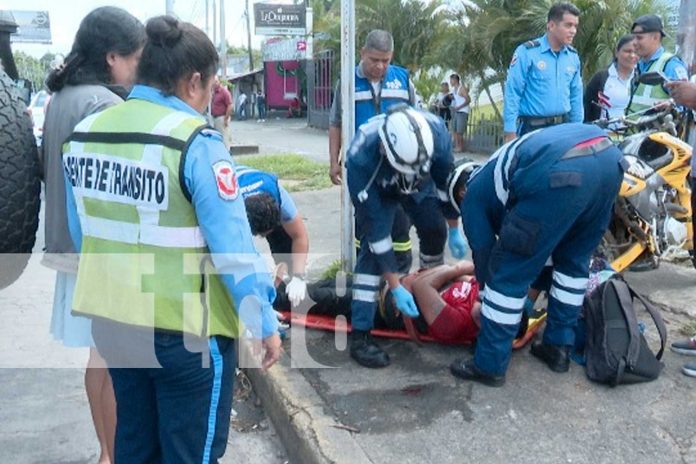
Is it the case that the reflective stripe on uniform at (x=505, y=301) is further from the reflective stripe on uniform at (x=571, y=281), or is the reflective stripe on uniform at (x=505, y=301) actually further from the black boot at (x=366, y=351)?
the black boot at (x=366, y=351)

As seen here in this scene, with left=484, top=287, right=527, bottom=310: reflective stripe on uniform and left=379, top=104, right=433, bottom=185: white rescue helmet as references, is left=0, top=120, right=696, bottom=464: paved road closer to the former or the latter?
left=484, top=287, right=527, bottom=310: reflective stripe on uniform

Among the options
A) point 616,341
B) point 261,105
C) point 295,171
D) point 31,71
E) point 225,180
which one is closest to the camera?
point 225,180

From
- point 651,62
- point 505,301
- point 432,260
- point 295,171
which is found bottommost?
point 295,171

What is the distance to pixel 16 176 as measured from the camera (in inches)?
96.0

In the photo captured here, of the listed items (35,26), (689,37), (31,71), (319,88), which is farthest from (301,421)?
(31,71)

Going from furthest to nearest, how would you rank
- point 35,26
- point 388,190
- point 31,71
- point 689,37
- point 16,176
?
point 31,71 < point 35,26 < point 689,37 < point 388,190 < point 16,176

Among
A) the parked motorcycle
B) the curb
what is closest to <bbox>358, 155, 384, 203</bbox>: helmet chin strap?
the curb

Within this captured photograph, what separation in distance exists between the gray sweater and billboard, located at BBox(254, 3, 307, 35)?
17739 mm

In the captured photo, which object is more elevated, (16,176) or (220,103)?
(16,176)

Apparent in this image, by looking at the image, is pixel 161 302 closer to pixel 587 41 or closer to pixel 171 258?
pixel 171 258

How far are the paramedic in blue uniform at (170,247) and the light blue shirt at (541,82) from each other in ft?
13.0

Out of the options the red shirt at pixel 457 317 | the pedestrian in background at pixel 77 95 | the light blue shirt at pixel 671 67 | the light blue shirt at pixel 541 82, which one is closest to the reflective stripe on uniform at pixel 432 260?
the red shirt at pixel 457 317

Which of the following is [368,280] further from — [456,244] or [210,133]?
[210,133]

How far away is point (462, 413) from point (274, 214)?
1.19m
